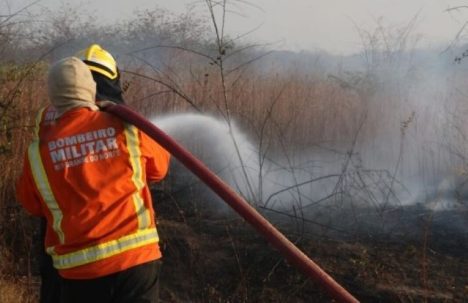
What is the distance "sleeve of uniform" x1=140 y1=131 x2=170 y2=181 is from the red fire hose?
0.15 metres

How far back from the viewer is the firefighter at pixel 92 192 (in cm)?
246

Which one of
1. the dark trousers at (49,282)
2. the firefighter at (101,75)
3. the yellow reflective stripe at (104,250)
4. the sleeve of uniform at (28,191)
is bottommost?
the dark trousers at (49,282)

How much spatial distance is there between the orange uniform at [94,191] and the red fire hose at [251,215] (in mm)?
157

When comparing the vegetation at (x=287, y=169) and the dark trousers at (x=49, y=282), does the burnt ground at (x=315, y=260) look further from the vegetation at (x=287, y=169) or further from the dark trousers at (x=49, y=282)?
the dark trousers at (x=49, y=282)

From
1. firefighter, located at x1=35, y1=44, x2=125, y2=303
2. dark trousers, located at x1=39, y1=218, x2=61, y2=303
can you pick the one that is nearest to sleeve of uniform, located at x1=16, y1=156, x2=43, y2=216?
firefighter, located at x1=35, y1=44, x2=125, y2=303

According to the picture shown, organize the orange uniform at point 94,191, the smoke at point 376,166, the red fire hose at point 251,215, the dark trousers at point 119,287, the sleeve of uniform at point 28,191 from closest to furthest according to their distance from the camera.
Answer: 1. the red fire hose at point 251,215
2. the orange uniform at point 94,191
3. the dark trousers at point 119,287
4. the sleeve of uniform at point 28,191
5. the smoke at point 376,166

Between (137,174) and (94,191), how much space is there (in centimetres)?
21

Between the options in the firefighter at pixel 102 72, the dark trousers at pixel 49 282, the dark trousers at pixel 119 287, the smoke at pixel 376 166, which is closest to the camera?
the dark trousers at pixel 119 287

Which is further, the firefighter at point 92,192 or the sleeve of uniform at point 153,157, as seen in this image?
the sleeve of uniform at point 153,157

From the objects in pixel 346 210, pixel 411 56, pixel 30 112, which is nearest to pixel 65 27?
pixel 30 112

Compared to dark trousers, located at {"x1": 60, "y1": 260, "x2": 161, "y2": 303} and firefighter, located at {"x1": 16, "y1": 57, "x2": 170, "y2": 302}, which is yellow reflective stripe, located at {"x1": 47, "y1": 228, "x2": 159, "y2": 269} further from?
dark trousers, located at {"x1": 60, "y1": 260, "x2": 161, "y2": 303}

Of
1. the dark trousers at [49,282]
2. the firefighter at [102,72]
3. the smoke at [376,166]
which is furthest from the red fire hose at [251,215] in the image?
the smoke at [376,166]

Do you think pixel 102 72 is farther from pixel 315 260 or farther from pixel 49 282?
pixel 315 260

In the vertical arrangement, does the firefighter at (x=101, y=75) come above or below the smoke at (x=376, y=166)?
above
